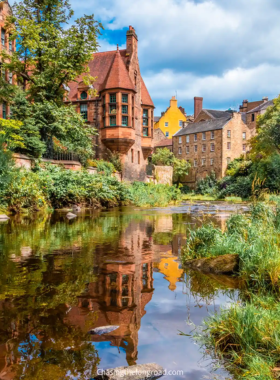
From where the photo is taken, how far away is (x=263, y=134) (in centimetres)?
3884

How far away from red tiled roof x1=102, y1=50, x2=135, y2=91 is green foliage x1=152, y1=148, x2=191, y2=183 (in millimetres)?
24170

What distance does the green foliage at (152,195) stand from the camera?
26.7 m

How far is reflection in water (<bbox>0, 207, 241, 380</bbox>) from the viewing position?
314 centimetres

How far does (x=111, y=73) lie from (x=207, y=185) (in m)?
27.0

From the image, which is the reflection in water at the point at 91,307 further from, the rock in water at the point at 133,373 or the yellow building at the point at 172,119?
the yellow building at the point at 172,119

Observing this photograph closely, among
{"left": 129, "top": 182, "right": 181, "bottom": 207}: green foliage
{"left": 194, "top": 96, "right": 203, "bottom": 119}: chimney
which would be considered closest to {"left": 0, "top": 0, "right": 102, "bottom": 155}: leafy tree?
{"left": 129, "top": 182, "right": 181, "bottom": 207}: green foliage

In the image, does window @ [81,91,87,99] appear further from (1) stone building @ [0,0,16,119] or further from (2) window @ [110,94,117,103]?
(1) stone building @ [0,0,16,119]

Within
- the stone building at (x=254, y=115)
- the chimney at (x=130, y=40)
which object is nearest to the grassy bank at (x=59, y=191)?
the chimney at (x=130, y=40)

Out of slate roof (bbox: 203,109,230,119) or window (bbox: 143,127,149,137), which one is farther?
slate roof (bbox: 203,109,230,119)

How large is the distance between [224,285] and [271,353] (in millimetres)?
2474

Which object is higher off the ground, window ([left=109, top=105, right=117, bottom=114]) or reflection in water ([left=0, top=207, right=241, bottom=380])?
window ([left=109, top=105, right=117, bottom=114])

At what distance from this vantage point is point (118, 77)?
32500mm

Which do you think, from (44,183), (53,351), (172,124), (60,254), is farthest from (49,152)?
(172,124)

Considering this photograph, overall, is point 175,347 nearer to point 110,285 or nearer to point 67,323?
point 67,323
